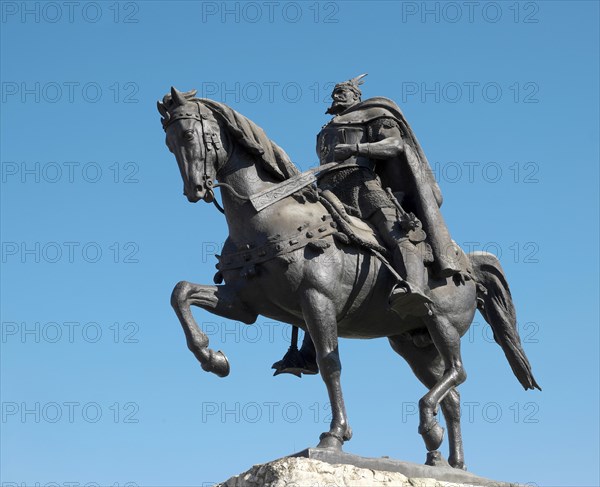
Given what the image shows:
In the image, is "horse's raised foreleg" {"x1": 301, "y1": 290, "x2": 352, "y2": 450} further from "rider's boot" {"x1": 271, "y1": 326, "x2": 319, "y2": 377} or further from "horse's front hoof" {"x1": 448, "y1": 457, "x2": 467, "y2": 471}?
"horse's front hoof" {"x1": 448, "y1": 457, "x2": 467, "y2": 471}

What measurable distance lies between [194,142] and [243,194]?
0.76 meters

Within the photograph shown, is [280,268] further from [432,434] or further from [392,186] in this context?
[432,434]

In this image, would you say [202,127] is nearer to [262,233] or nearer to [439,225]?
[262,233]

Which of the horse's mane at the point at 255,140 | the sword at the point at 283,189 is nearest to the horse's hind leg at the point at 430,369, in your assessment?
the sword at the point at 283,189

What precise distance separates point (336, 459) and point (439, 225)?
316 cm

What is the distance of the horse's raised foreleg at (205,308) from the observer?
504 inches

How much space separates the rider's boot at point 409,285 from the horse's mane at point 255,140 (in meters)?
1.43

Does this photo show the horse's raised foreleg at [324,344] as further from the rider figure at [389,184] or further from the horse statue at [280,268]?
the rider figure at [389,184]

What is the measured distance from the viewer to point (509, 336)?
15.1m

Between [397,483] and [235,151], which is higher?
[235,151]

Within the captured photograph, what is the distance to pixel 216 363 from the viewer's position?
12820mm

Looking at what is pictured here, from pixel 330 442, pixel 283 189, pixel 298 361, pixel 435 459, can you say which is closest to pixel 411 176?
pixel 283 189

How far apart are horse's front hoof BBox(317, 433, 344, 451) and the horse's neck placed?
7.03 feet

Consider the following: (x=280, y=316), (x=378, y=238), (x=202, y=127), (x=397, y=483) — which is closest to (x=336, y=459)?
(x=397, y=483)
